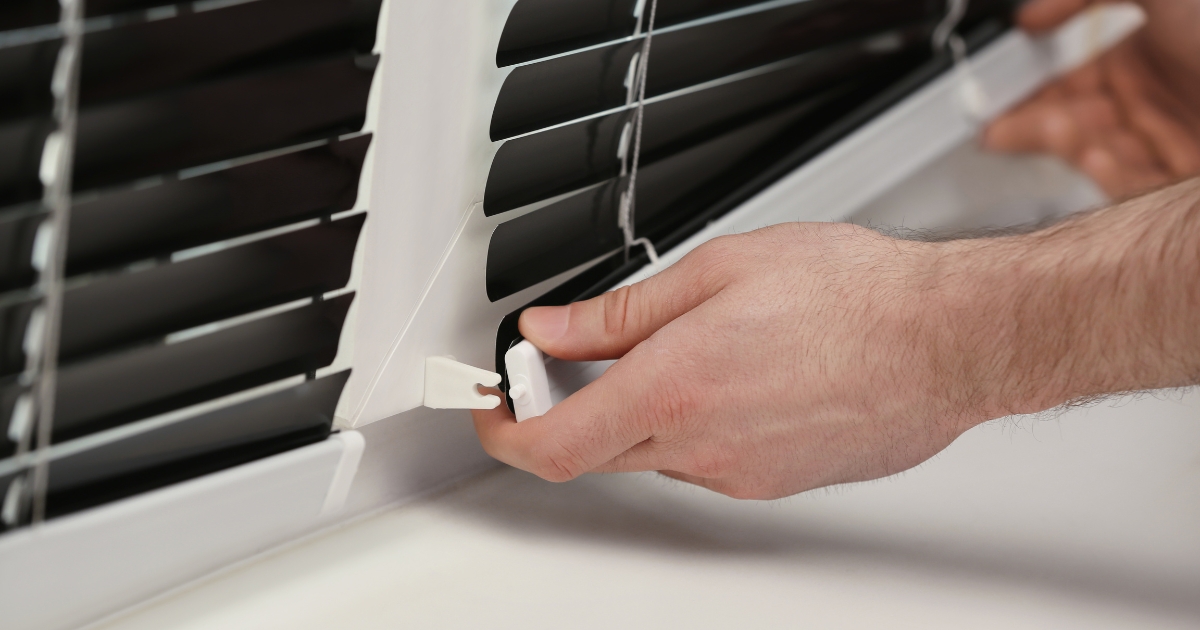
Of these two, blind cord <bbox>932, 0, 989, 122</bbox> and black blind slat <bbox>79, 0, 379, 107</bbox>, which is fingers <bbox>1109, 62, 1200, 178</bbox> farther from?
black blind slat <bbox>79, 0, 379, 107</bbox>

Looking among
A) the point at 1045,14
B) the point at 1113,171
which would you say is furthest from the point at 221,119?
the point at 1113,171

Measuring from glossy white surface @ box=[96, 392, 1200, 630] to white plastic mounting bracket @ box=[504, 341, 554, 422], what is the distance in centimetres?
11

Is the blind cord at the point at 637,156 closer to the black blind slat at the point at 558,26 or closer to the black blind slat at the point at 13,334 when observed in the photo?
A: the black blind slat at the point at 558,26

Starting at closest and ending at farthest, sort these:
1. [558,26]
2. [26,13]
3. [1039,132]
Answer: [26,13] < [558,26] < [1039,132]

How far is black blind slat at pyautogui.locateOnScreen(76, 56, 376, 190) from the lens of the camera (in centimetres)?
45

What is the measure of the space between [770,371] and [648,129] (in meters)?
0.24

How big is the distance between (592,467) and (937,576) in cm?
27

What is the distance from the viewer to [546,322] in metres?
0.68

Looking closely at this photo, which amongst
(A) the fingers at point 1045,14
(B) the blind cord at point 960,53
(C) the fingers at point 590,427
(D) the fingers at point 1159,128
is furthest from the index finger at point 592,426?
(D) the fingers at point 1159,128

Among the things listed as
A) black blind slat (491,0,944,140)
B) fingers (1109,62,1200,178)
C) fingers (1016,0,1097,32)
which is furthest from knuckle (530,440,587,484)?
fingers (1109,62,1200,178)

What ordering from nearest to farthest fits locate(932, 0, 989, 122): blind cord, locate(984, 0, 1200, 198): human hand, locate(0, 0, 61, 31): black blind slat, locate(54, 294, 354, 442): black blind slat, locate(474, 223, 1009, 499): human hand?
locate(0, 0, 61, 31): black blind slat < locate(54, 294, 354, 442): black blind slat < locate(474, 223, 1009, 499): human hand < locate(932, 0, 989, 122): blind cord < locate(984, 0, 1200, 198): human hand

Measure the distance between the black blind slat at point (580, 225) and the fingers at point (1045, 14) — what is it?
0.58 m

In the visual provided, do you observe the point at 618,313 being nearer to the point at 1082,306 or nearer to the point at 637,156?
the point at 637,156

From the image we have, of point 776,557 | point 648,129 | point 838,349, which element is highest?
→ point 648,129
